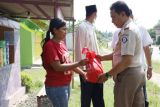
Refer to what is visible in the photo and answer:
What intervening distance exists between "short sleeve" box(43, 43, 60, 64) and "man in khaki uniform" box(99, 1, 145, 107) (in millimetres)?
776

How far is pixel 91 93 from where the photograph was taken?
6.02m

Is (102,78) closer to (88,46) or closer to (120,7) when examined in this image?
(120,7)

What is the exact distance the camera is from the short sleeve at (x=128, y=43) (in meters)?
4.52

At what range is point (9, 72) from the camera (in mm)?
9000

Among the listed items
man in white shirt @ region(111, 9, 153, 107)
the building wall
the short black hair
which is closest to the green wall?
the building wall

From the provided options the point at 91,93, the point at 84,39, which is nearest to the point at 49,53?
the point at 84,39

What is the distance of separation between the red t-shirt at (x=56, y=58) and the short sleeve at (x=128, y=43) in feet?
2.42

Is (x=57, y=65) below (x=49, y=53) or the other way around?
below

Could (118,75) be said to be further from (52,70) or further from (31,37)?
(31,37)

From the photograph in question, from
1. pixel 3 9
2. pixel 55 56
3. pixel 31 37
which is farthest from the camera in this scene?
pixel 31 37

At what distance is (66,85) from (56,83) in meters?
0.15

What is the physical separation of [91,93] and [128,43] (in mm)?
1737

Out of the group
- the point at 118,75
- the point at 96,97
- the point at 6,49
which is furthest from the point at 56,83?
the point at 6,49

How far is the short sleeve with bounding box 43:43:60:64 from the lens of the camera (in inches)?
176
